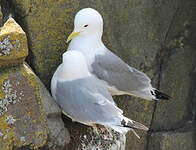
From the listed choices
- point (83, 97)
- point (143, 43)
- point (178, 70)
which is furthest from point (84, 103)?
point (178, 70)

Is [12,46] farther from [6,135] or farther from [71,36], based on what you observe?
[71,36]

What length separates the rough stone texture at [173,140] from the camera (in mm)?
3271

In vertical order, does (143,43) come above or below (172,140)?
above

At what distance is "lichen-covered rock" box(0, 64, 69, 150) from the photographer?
2.13 metres

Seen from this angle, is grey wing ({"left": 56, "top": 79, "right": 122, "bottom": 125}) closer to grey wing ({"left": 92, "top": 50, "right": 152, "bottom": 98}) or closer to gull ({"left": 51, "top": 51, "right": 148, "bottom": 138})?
gull ({"left": 51, "top": 51, "right": 148, "bottom": 138})

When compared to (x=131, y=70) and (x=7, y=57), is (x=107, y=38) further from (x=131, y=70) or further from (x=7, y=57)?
(x=7, y=57)

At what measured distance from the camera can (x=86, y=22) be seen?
256cm

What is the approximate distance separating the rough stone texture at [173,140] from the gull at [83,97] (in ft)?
2.92

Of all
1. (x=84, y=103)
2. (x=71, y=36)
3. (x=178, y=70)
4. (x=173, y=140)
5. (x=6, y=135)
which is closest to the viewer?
(x=6, y=135)

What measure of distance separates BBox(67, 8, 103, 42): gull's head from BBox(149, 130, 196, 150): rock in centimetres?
92

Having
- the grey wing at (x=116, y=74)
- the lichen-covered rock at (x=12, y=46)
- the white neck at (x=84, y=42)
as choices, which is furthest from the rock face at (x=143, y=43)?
the lichen-covered rock at (x=12, y=46)

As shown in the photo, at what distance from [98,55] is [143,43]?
1.53 feet

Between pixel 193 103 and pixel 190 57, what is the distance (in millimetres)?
299

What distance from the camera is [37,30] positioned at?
2604 millimetres
